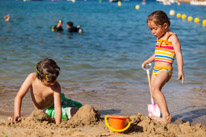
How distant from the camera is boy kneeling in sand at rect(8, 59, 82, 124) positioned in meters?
3.17

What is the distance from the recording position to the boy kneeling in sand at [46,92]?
3.17 meters

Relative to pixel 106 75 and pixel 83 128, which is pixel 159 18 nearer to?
pixel 83 128

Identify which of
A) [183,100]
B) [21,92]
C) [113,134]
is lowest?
[183,100]

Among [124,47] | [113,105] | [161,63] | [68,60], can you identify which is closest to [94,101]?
[113,105]

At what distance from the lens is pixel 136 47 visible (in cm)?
1049

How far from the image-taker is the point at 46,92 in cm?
346

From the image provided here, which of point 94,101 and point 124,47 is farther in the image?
point 124,47

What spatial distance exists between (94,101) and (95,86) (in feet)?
2.97

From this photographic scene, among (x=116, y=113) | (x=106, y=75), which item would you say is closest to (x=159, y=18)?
(x=116, y=113)

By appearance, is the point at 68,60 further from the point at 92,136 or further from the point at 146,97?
the point at 92,136

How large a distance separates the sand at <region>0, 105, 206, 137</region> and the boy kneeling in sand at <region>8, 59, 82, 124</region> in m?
0.16

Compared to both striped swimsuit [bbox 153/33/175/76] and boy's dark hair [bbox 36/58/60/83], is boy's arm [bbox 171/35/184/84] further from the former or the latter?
boy's dark hair [bbox 36/58/60/83]

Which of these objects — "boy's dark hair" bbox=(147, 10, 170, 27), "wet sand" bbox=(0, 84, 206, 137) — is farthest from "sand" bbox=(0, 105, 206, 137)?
"boy's dark hair" bbox=(147, 10, 170, 27)

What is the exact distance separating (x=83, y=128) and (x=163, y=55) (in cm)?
139
